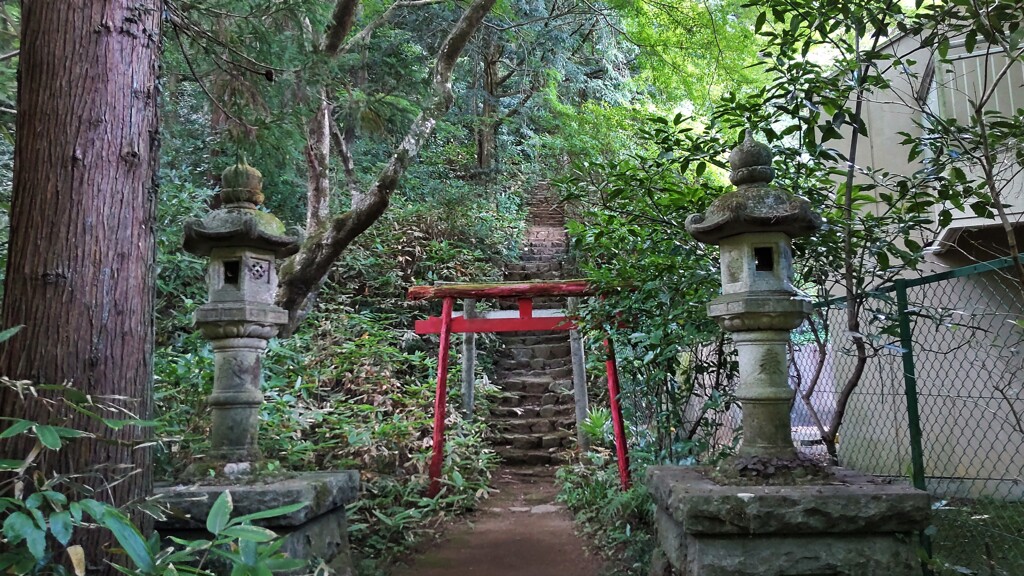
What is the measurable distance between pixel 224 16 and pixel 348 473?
2841 mm

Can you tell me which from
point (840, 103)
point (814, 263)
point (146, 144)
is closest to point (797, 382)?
point (814, 263)

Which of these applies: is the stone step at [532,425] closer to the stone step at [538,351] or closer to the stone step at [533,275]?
the stone step at [538,351]

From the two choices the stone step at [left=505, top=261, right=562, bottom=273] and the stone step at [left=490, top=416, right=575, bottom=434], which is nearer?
the stone step at [left=490, top=416, right=575, bottom=434]

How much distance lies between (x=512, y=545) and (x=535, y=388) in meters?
4.07

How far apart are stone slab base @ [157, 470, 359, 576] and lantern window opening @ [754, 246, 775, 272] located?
89.9 inches

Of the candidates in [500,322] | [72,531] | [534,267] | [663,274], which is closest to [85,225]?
[72,531]

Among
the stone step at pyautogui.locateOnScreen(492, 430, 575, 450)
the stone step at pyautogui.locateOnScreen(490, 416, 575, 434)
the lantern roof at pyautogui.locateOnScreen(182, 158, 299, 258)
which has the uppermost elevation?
the lantern roof at pyautogui.locateOnScreen(182, 158, 299, 258)

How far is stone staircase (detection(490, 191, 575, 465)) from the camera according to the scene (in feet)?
25.7

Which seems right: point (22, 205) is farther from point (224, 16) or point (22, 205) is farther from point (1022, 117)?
point (1022, 117)

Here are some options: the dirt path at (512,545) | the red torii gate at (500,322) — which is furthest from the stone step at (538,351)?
the dirt path at (512,545)

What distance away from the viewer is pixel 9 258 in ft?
6.81

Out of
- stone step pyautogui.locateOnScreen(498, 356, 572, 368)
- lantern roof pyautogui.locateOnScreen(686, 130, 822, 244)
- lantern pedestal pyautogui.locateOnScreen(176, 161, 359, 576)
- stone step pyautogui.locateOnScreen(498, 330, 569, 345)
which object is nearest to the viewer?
lantern roof pyautogui.locateOnScreen(686, 130, 822, 244)

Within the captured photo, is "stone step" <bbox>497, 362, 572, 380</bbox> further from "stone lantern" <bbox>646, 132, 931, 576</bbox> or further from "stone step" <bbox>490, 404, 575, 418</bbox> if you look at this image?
"stone lantern" <bbox>646, 132, 931, 576</bbox>

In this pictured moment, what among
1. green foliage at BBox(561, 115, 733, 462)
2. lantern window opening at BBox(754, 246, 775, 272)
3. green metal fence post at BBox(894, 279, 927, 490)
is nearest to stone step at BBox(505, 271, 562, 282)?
green foliage at BBox(561, 115, 733, 462)
